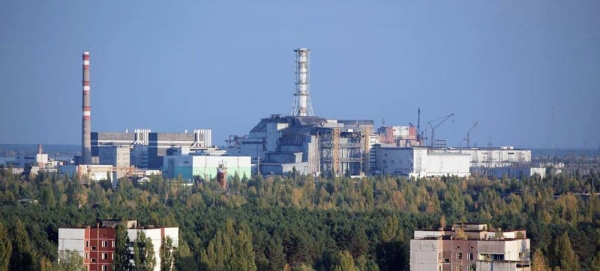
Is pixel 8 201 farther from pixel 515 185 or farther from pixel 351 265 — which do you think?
pixel 351 265

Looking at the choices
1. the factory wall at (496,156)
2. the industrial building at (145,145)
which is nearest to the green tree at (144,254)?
the industrial building at (145,145)

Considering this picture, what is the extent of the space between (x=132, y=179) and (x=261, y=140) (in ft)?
42.9

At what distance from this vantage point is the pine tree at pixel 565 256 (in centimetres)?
3712

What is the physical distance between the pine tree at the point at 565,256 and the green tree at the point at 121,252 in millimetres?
10202

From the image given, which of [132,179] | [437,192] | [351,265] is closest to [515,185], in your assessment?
[437,192]

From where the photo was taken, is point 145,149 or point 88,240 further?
point 145,149

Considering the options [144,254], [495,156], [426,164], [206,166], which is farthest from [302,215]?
[495,156]

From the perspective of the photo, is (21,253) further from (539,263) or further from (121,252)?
(539,263)

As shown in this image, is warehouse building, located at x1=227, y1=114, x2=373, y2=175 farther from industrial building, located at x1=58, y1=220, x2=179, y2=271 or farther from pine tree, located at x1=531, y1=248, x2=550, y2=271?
pine tree, located at x1=531, y1=248, x2=550, y2=271

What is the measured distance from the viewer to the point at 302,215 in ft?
179

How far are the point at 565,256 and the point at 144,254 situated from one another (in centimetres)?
1000

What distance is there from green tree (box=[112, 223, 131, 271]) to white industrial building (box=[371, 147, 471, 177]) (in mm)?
47788

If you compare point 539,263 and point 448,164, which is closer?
point 539,263

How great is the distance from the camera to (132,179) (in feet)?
267
